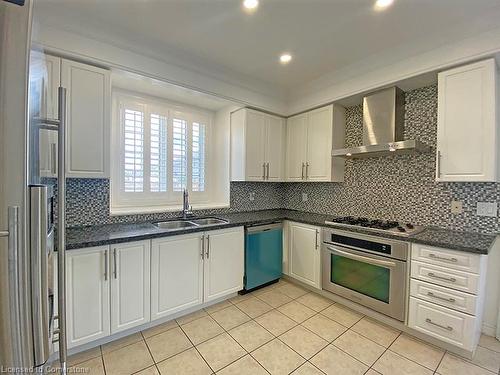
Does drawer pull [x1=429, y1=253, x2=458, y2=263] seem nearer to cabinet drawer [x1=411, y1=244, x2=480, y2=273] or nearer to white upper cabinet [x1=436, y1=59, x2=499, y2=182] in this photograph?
cabinet drawer [x1=411, y1=244, x2=480, y2=273]

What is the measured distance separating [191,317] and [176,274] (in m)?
0.51

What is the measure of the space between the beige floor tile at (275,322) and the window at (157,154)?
5.66 ft

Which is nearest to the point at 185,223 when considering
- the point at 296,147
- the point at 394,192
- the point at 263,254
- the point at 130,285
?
the point at 130,285

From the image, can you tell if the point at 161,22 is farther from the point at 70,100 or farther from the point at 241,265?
the point at 241,265

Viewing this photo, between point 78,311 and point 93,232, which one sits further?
point 93,232

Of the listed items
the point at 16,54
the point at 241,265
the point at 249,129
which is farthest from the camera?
the point at 249,129

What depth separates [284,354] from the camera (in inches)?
72.2

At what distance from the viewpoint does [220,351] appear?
186 cm

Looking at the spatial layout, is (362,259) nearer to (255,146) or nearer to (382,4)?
(255,146)

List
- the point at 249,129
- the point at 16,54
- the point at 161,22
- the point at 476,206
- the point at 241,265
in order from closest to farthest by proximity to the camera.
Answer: the point at 16,54, the point at 161,22, the point at 476,206, the point at 241,265, the point at 249,129

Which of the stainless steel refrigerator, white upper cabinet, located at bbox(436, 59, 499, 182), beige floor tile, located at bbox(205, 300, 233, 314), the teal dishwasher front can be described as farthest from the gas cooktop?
the stainless steel refrigerator

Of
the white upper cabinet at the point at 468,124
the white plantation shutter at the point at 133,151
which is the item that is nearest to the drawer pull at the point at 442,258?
the white upper cabinet at the point at 468,124

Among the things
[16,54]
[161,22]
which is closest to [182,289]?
[16,54]

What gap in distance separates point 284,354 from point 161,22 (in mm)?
2868
